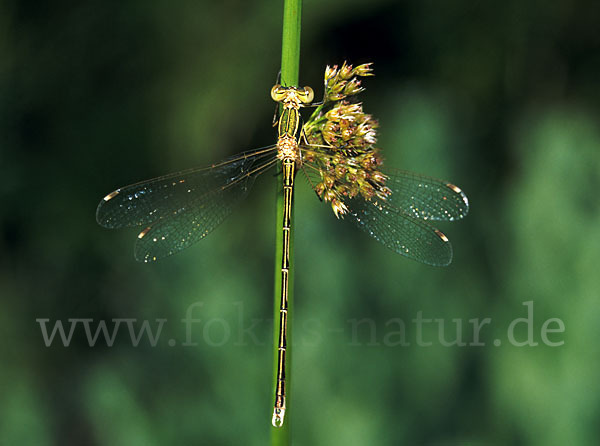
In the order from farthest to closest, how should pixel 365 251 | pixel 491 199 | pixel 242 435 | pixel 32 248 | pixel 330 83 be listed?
pixel 32 248
pixel 491 199
pixel 365 251
pixel 242 435
pixel 330 83

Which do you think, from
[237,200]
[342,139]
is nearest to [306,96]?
[342,139]

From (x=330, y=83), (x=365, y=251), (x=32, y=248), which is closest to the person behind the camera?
(x=330, y=83)

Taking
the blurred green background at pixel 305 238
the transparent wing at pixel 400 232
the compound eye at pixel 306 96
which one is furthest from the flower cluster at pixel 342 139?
the blurred green background at pixel 305 238

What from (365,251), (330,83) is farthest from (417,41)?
(330,83)

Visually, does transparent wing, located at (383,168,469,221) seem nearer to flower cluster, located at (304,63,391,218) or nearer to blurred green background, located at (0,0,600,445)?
flower cluster, located at (304,63,391,218)

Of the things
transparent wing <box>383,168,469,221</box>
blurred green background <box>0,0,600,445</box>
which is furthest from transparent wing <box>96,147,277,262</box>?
blurred green background <box>0,0,600,445</box>

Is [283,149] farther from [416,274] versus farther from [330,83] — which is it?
[416,274]
